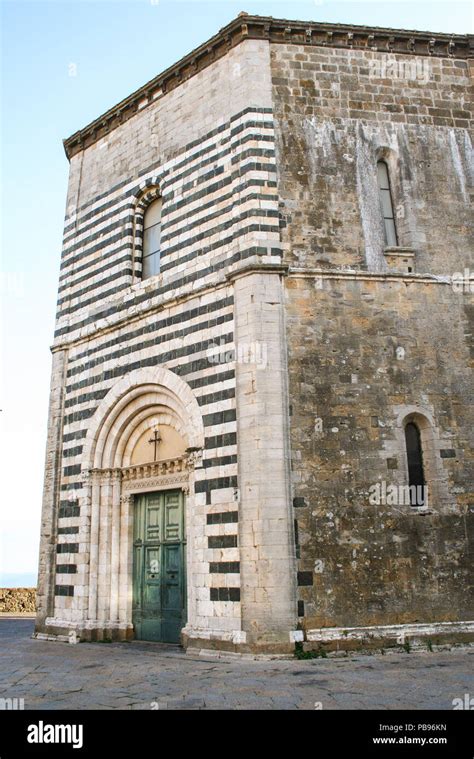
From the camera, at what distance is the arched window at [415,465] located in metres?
10.2

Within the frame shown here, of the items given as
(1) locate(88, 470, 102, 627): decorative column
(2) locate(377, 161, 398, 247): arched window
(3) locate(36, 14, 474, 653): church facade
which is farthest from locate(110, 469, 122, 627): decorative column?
(2) locate(377, 161, 398, 247): arched window

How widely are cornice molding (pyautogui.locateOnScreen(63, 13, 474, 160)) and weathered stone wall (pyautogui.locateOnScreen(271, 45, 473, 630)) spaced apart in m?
0.24

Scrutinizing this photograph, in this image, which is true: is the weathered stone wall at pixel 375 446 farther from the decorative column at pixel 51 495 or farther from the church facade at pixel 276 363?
the decorative column at pixel 51 495

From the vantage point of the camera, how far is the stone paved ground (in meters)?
6.38

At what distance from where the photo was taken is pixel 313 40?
12.1 meters

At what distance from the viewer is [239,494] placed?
9781mm

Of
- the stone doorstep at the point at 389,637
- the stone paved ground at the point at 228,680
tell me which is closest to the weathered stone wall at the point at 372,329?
the stone doorstep at the point at 389,637

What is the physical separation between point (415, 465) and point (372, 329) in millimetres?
2399

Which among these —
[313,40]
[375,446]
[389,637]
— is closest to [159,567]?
[389,637]

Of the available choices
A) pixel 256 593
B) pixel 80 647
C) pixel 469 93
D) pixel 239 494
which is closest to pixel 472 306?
pixel 469 93

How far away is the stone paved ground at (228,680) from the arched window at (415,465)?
231cm

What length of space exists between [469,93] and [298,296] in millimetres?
5930

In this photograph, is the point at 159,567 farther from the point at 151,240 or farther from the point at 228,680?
the point at 151,240

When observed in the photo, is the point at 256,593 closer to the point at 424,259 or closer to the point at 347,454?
the point at 347,454
